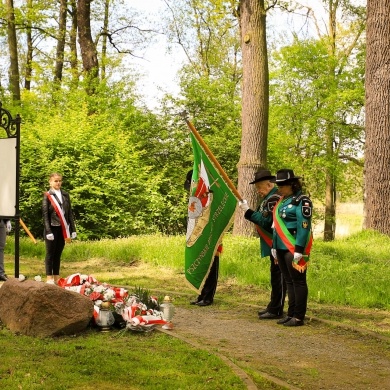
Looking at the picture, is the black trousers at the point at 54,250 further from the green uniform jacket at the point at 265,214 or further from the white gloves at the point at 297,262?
the white gloves at the point at 297,262

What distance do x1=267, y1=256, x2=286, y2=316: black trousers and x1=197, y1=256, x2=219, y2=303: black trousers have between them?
108 cm

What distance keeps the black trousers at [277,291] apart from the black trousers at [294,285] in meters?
0.34

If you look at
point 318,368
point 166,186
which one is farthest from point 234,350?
point 166,186

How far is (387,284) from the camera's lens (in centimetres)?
1044

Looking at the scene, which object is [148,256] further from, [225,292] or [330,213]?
[330,213]

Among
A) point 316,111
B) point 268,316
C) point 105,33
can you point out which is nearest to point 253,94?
point 268,316

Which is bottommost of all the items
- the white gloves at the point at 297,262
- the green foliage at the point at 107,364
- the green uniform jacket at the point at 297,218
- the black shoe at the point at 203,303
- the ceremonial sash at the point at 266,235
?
the black shoe at the point at 203,303

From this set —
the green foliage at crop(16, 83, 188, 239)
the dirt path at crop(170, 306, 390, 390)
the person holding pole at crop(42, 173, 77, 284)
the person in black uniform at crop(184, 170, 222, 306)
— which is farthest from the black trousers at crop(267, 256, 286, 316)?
the green foliage at crop(16, 83, 188, 239)

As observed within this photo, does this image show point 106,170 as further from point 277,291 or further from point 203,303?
point 277,291

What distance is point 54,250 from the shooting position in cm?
1153

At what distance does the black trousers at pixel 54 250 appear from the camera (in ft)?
37.5

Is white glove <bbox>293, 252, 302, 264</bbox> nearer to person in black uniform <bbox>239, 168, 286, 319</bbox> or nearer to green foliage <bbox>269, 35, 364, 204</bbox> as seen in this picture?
person in black uniform <bbox>239, 168, 286, 319</bbox>

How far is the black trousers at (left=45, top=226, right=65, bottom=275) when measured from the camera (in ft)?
37.5

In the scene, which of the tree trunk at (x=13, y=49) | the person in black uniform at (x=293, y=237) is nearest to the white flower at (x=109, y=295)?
the person in black uniform at (x=293, y=237)
